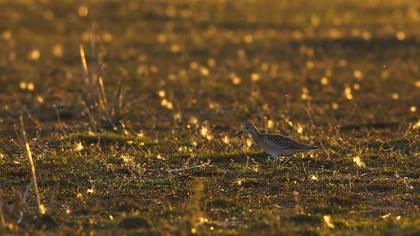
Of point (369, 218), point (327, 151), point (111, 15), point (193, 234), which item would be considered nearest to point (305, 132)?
point (327, 151)

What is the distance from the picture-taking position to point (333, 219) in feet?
34.0

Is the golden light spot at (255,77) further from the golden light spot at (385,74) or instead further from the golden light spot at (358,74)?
the golden light spot at (385,74)

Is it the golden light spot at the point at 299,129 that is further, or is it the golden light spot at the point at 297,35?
the golden light spot at the point at 297,35

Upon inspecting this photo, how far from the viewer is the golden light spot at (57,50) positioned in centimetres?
3133

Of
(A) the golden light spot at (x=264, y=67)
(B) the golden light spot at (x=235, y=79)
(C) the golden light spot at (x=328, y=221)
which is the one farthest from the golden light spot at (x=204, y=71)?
(C) the golden light spot at (x=328, y=221)

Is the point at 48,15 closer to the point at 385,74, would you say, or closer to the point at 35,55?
the point at 35,55

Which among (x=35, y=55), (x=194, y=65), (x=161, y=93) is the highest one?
(x=194, y=65)

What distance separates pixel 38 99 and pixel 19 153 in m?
6.79

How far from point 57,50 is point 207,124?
15.9 m

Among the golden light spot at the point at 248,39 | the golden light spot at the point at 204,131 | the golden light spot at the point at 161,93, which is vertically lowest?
the golden light spot at the point at 204,131

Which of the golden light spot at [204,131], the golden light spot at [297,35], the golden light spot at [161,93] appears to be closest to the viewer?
the golden light spot at [204,131]

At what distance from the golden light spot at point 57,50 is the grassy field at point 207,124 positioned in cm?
28

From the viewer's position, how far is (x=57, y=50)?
105 ft

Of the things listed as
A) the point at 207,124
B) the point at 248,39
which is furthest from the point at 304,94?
the point at 248,39
